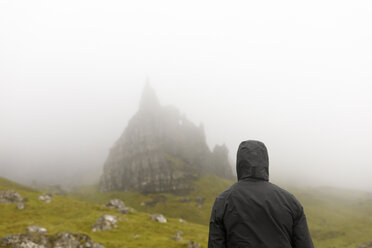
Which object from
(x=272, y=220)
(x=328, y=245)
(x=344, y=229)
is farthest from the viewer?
(x=344, y=229)

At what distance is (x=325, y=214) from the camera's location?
19250cm

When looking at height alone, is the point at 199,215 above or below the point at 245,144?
below

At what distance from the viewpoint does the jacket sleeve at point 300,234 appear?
6359 mm

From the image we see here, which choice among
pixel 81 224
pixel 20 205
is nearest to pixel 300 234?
pixel 81 224

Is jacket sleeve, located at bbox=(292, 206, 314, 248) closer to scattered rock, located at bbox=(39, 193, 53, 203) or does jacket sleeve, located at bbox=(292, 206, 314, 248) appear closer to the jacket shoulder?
the jacket shoulder

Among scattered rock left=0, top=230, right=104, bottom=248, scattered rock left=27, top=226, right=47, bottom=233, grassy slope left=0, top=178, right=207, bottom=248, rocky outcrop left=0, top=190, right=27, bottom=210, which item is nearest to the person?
scattered rock left=0, top=230, right=104, bottom=248

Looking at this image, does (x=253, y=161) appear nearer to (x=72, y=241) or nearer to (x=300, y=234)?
(x=300, y=234)

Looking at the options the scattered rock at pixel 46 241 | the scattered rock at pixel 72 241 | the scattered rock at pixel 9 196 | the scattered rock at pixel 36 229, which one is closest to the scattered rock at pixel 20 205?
the scattered rock at pixel 9 196

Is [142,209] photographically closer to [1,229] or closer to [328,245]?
[328,245]

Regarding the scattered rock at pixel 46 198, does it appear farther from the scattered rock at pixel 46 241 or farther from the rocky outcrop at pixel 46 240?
the scattered rock at pixel 46 241

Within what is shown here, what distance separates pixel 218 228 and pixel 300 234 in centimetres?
204

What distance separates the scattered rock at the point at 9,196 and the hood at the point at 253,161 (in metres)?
101

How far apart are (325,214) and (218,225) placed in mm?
223151

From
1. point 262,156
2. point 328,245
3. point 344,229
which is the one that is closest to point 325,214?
point 344,229
